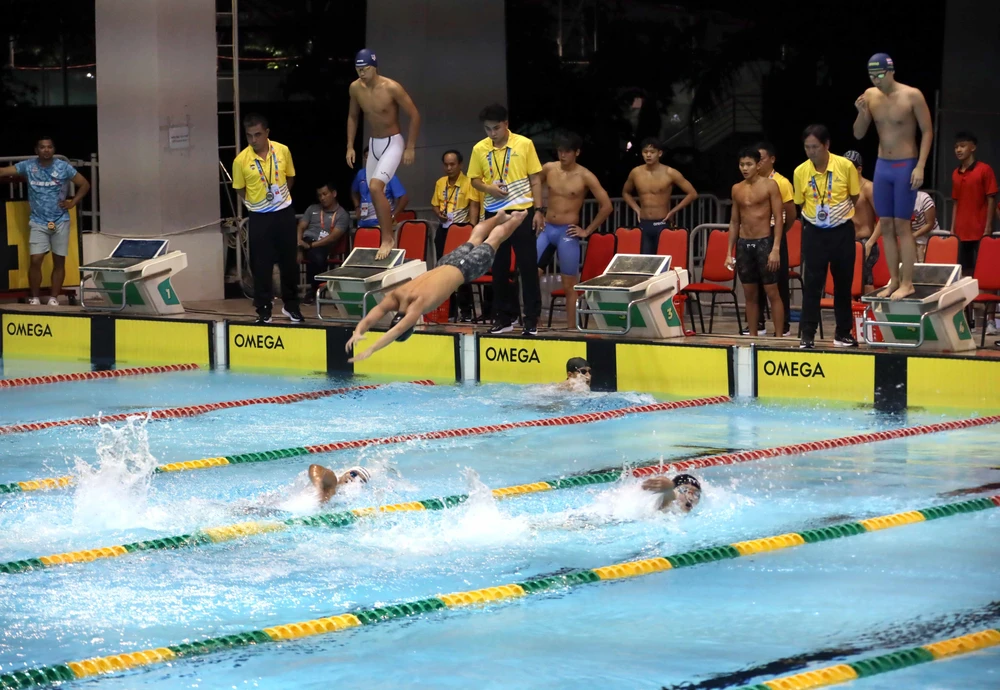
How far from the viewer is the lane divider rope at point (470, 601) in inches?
167

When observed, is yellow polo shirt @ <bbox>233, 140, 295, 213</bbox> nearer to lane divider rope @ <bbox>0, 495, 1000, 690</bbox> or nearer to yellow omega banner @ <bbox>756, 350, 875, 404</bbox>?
yellow omega banner @ <bbox>756, 350, 875, 404</bbox>

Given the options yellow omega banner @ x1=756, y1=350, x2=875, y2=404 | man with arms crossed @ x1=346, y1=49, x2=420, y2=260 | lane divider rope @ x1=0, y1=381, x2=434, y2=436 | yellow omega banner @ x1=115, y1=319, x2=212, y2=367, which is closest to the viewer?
lane divider rope @ x1=0, y1=381, x2=434, y2=436

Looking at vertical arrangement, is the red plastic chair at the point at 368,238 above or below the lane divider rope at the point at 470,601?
above

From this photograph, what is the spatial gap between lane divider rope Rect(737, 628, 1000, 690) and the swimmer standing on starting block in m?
2.89

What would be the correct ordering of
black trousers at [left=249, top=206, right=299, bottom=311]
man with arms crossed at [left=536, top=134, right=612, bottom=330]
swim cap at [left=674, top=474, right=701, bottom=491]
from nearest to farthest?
swim cap at [left=674, top=474, right=701, bottom=491], man with arms crossed at [left=536, top=134, right=612, bottom=330], black trousers at [left=249, top=206, right=299, bottom=311]

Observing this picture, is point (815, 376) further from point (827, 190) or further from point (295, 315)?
point (295, 315)

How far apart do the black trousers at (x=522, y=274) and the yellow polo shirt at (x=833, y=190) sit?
1.87 meters

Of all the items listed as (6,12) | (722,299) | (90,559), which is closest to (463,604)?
(90,559)

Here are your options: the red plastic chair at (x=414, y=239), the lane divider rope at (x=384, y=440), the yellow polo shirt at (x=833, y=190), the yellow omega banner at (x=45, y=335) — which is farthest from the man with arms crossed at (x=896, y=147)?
the yellow omega banner at (x=45, y=335)

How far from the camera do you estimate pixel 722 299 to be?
12852mm

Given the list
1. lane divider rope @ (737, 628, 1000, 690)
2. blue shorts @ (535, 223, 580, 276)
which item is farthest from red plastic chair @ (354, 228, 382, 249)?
lane divider rope @ (737, 628, 1000, 690)

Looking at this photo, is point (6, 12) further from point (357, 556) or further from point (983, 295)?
point (357, 556)

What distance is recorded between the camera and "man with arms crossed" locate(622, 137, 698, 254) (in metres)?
10.7

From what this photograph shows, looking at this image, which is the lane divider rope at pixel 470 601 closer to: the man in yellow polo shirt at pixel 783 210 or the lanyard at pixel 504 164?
the man in yellow polo shirt at pixel 783 210
